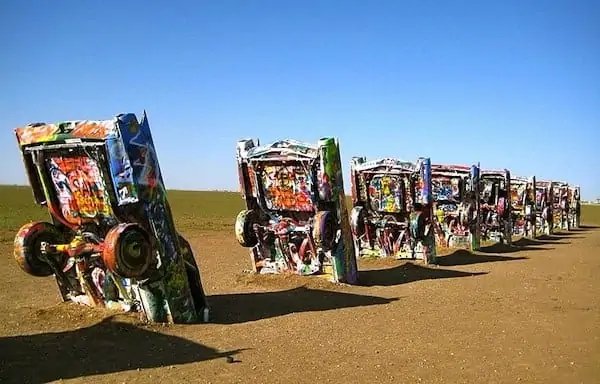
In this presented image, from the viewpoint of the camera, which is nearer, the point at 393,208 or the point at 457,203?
the point at 393,208

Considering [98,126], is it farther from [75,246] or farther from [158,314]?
[158,314]

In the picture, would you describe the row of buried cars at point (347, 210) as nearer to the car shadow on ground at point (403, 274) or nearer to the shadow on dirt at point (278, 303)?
the car shadow on ground at point (403, 274)

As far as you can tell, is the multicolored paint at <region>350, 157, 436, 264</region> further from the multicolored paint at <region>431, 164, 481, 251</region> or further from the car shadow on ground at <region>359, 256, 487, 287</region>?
the multicolored paint at <region>431, 164, 481, 251</region>

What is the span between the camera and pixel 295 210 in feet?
38.6

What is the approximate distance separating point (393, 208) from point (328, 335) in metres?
7.73

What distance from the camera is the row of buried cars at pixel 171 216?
756 centimetres

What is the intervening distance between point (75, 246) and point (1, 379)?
238 cm

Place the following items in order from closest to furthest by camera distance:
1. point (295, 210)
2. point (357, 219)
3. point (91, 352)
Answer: point (91, 352), point (295, 210), point (357, 219)

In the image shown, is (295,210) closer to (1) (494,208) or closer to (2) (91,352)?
(2) (91,352)

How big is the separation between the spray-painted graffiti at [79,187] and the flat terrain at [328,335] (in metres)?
1.51

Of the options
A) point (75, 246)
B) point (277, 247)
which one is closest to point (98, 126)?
point (75, 246)

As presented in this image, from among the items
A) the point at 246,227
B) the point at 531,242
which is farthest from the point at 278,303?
the point at 531,242

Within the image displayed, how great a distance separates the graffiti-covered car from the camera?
7.41m

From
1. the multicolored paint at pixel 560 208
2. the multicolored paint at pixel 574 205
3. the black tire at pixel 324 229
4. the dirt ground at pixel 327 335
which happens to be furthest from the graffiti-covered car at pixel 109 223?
the multicolored paint at pixel 574 205
